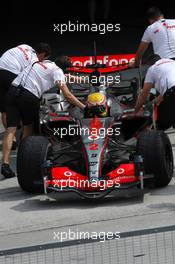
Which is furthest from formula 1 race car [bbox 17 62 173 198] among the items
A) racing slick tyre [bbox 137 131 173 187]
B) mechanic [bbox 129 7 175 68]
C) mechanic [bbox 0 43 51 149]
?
mechanic [bbox 0 43 51 149]

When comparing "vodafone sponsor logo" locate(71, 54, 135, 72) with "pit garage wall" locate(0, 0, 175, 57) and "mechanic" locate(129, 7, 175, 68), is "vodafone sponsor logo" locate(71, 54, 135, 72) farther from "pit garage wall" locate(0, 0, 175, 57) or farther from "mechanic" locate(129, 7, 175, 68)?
"pit garage wall" locate(0, 0, 175, 57)

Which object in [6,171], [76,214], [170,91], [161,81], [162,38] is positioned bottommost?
[76,214]

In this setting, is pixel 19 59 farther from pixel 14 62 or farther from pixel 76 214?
pixel 76 214

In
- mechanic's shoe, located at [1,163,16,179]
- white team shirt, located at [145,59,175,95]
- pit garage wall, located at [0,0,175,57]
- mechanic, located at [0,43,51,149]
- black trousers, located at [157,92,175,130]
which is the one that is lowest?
mechanic's shoe, located at [1,163,16,179]

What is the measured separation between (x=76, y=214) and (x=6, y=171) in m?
1.60

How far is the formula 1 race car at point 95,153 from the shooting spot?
764cm

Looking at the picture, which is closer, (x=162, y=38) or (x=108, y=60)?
(x=162, y=38)

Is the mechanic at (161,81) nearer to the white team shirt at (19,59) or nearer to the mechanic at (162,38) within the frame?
the mechanic at (162,38)

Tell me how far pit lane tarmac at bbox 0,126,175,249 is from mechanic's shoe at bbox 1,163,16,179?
0.45 metres

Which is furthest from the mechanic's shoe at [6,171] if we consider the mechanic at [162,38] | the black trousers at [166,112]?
the mechanic at [162,38]

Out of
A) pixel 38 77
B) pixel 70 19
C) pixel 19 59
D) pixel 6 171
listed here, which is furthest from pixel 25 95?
pixel 70 19

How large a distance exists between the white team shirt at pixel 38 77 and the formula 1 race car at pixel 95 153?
0.25 meters

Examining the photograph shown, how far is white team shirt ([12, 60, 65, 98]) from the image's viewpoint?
8891 mm

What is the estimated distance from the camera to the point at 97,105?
8469 millimetres
